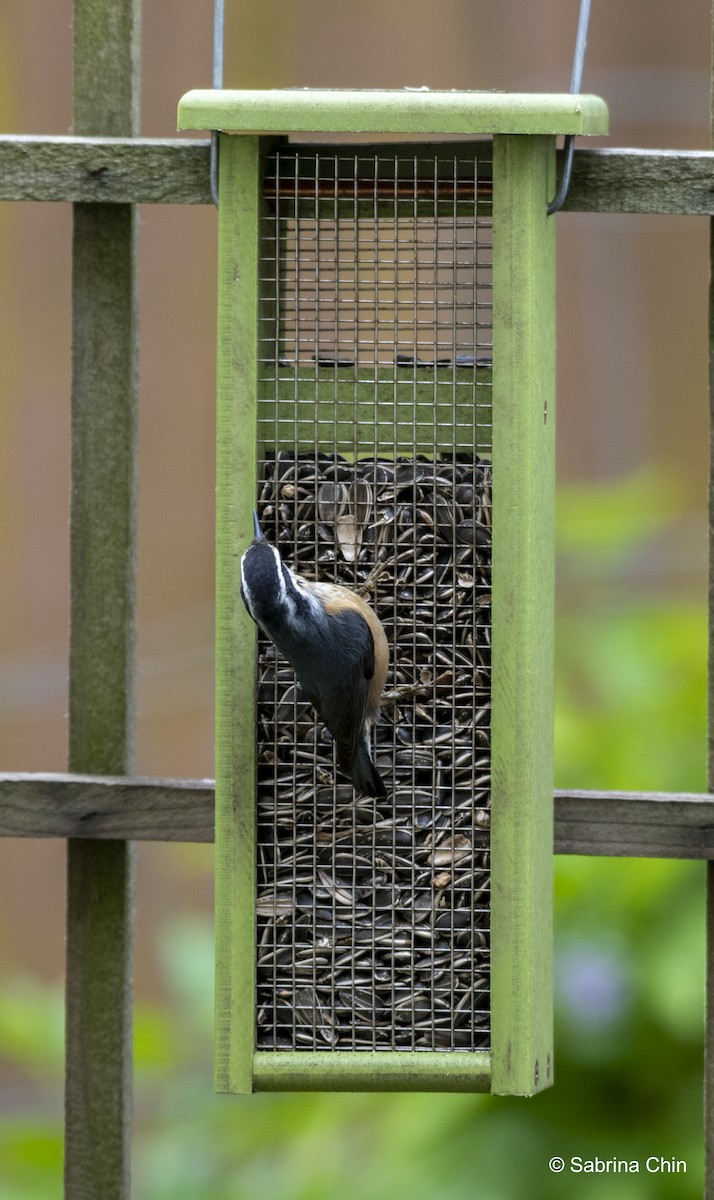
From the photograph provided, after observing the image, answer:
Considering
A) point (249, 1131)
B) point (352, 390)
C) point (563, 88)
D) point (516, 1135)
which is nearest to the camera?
point (352, 390)

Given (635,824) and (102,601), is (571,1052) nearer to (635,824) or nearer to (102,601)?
(635,824)

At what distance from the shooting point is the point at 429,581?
279cm

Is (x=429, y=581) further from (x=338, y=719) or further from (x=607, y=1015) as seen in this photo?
(x=607, y=1015)

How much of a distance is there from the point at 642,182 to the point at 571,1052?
6.38ft

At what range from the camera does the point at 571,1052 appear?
3549 mm

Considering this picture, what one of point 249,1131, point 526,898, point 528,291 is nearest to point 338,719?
point 526,898

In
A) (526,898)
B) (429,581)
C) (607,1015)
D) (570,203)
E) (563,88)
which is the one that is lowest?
(607,1015)

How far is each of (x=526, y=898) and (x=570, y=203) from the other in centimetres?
128

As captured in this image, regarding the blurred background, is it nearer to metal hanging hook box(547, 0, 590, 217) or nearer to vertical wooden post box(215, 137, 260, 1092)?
vertical wooden post box(215, 137, 260, 1092)

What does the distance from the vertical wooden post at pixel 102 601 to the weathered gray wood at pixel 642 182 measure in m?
0.88

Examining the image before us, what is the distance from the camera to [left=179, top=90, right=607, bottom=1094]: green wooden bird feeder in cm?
272

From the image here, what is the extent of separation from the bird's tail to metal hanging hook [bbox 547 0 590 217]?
1019mm

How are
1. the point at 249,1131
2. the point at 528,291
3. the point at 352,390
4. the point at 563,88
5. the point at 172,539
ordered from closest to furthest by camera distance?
the point at 528,291
the point at 352,390
the point at 249,1131
the point at 563,88
the point at 172,539

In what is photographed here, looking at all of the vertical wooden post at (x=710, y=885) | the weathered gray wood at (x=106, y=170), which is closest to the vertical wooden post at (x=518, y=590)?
the vertical wooden post at (x=710, y=885)
